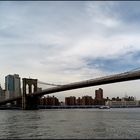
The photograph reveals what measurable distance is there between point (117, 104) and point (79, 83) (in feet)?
366

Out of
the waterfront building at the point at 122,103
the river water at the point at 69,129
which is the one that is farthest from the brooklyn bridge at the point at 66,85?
the waterfront building at the point at 122,103

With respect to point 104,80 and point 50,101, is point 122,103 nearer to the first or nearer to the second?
point 50,101

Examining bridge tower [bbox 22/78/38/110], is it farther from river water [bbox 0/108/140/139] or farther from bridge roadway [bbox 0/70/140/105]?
river water [bbox 0/108/140/139]

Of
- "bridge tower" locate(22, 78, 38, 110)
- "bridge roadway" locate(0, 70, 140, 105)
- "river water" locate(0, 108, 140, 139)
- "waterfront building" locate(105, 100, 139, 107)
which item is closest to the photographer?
"river water" locate(0, 108, 140, 139)

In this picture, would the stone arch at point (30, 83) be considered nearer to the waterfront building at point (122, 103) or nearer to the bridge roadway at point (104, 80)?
the bridge roadway at point (104, 80)

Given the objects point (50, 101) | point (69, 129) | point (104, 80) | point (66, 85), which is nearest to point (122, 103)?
point (50, 101)

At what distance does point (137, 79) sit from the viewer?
4672cm

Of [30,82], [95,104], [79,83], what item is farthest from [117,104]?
[79,83]

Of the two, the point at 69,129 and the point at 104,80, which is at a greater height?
the point at 104,80

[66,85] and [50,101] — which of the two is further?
[50,101]

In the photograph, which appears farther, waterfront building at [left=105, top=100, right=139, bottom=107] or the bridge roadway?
waterfront building at [left=105, top=100, right=139, bottom=107]

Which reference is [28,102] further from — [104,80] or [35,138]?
[35,138]

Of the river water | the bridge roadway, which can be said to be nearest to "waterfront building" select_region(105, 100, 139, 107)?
the bridge roadway

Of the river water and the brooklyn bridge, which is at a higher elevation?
the brooklyn bridge
